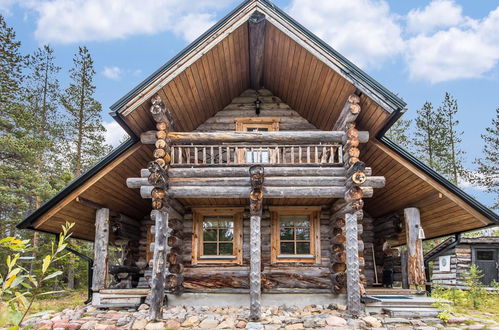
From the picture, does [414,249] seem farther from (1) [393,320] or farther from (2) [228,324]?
(2) [228,324]

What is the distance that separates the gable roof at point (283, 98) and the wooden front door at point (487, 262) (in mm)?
10049

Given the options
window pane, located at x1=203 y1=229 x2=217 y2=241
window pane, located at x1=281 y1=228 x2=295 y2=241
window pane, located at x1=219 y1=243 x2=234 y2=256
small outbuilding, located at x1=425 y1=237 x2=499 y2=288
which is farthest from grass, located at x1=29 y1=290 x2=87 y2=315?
small outbuilding, located at x1=425 y1=237 x2=499 y2=288

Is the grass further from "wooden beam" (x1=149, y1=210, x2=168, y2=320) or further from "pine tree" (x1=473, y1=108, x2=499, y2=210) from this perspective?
"pine tree" (x1=473, y1=108, x2=499, y2=210)

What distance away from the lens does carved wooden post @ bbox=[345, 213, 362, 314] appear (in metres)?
8.44

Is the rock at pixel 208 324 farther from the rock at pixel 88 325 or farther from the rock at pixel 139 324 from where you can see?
the rock at pixel 88 325

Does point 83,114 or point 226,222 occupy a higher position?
point 83,114

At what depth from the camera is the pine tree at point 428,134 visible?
2734 centimetres

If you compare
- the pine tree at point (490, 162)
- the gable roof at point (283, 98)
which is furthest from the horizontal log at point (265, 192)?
the pine tree at point (490, 162)

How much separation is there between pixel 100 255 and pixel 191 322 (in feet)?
11.0

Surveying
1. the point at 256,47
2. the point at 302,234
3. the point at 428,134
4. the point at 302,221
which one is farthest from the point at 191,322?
the point at 428,134

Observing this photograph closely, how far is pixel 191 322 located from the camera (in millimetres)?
8430

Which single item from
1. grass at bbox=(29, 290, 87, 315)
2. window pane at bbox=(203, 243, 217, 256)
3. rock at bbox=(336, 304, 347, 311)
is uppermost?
window pane at bbox=(203, 243, 217, 256)

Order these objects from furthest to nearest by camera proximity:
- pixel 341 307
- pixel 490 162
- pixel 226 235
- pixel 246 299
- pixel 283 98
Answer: pixel 490 162 → pixel 283 98 → pixel 226 235 → pixel 246 299 → pixel 341 307

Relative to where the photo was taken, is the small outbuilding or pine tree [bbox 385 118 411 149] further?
pine tree [bbox 385 118 411 149]
